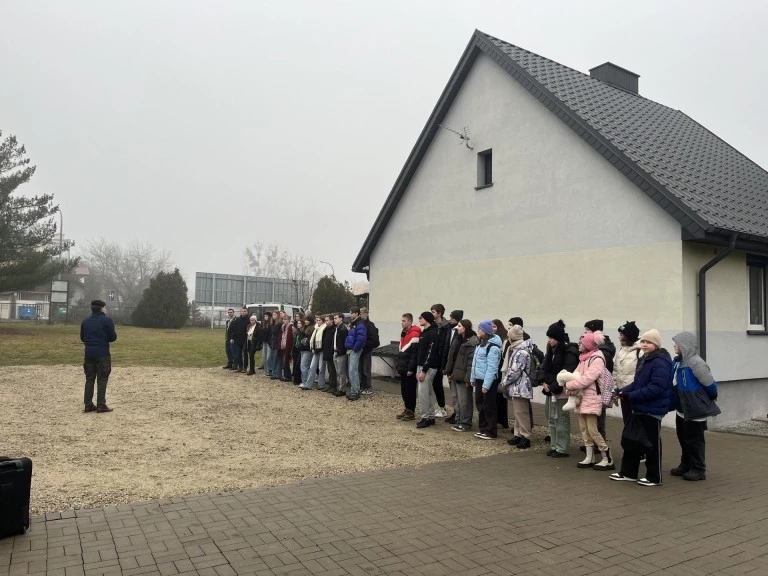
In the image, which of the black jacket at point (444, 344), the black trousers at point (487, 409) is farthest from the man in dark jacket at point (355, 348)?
the black trousers at point (487, 409)

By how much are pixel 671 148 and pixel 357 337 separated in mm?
8384

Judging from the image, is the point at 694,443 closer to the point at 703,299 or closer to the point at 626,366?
the point at 626,366

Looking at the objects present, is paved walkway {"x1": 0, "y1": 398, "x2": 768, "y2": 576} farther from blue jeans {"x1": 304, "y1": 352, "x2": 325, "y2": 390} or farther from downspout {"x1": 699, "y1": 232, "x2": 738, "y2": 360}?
blue jeans {"x1": 304, "y1": 352, "x2": 325, "y2": 390}

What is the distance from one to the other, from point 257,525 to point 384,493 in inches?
59.2

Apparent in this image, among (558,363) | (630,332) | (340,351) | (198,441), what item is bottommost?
(198,441)

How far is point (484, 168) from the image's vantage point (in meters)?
15.0

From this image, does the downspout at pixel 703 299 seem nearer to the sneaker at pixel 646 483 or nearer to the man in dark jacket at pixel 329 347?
the sneaker at pixel 646 483

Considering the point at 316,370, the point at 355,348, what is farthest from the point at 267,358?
the point at 355,348

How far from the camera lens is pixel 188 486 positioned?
6152mm

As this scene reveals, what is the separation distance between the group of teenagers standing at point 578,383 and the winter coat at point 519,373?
1 centimetres

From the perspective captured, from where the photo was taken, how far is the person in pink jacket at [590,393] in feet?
23.4

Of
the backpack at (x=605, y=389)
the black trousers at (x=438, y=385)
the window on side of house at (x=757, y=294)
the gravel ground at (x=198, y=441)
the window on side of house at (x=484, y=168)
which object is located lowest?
the gravel ground at (x=198, y=441)

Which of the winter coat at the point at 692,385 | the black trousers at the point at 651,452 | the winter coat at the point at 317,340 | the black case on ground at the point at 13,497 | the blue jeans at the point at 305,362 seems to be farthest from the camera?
the blue jeans at the point at 305,362

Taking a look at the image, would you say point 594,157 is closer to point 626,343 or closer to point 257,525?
point 626,343
